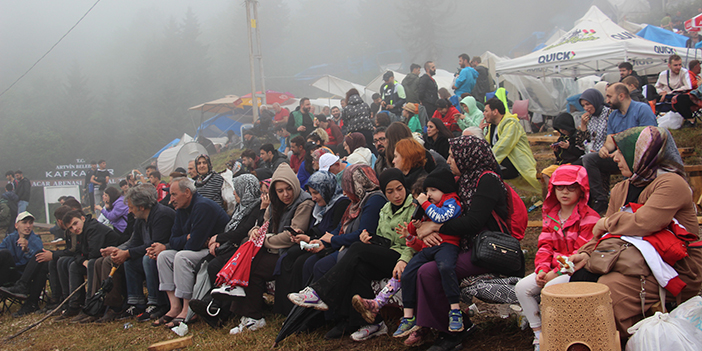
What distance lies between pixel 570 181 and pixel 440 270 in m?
1.02

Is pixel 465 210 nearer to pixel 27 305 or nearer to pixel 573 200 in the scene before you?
pixel 573 200

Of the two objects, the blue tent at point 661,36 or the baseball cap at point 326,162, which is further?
the blue tent at point 661,36

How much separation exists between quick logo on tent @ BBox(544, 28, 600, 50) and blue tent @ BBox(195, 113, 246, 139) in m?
18.7

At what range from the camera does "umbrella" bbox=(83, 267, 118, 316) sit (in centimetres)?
591

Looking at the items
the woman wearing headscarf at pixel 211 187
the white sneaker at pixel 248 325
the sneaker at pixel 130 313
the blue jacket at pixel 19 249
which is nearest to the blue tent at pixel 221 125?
the blue jacket at pixel 19 249

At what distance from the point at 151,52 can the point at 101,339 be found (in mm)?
52029

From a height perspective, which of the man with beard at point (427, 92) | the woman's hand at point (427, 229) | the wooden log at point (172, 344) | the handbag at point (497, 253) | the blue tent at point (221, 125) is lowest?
the wooden log at point (172, 344)

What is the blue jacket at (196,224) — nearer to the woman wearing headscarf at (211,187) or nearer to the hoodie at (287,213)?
the hoodie at (287,213)

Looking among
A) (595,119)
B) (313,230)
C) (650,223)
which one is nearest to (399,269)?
(313,230)

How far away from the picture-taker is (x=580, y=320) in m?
2.35

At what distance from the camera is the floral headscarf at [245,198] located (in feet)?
18.3

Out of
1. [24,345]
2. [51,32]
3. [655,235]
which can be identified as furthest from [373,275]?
[51,32]

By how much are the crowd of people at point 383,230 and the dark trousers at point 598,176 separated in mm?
15

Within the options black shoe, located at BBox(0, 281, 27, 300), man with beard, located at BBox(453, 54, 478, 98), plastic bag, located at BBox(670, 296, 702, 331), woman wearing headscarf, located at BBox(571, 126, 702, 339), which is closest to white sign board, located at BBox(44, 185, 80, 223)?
black shoe, located at BBox(0, 281, 27, 300)
